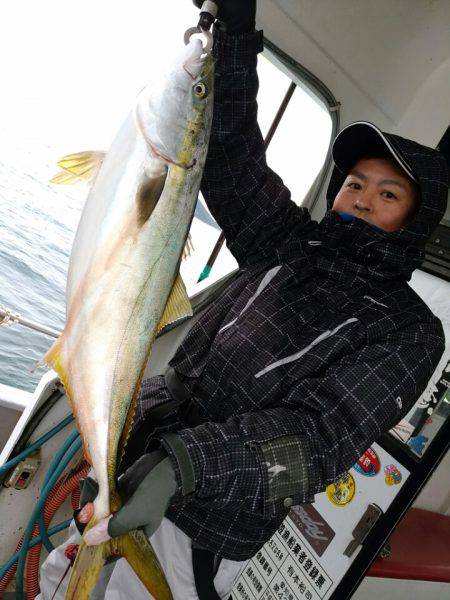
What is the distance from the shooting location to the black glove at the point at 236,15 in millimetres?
1522

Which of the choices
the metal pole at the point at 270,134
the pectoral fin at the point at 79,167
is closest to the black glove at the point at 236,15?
the pectoral fin at the point at 79,167

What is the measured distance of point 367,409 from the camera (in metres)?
1.47

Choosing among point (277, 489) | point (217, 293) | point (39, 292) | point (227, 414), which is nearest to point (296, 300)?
point (227, 414)

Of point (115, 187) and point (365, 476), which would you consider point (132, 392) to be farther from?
point (365, 476)

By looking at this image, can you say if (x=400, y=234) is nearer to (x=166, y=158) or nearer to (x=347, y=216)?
(x=347, y=216)

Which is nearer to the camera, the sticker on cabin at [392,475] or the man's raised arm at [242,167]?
the man's raised arm at [242,167]

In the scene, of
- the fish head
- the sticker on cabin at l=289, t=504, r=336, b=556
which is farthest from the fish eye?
the sticker on cabin at l=289, t=504, r=336, b=556

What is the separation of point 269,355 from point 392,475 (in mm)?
1068

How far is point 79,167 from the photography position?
4.82 ft

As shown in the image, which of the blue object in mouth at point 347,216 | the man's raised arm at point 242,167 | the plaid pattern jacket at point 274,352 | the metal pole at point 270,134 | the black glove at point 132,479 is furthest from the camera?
the metal pole at point 270,134

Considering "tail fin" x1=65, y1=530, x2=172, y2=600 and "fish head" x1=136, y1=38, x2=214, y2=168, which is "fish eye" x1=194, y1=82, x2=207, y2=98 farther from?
"tail fin" x1=65, y1=530, x2=172, y2=600

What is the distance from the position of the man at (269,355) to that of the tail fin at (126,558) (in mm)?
89

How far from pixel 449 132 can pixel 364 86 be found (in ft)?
2.10

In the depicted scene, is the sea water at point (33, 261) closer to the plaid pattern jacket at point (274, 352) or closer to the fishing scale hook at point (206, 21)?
the plaid pattern jacket at point (274, 352)
